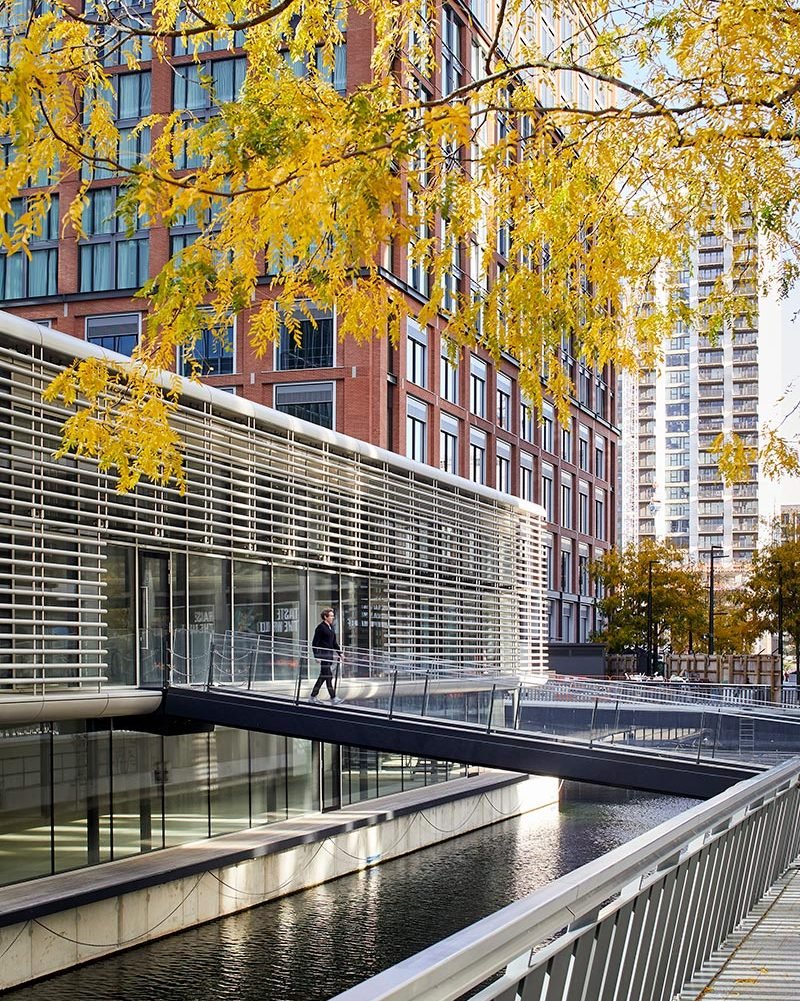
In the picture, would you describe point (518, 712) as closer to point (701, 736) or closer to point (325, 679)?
point (701, 736)

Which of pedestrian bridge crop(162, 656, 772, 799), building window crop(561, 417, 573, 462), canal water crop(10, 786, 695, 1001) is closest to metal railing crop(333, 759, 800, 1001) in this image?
pedestrian bridge crop(162, 656, 772, 799)

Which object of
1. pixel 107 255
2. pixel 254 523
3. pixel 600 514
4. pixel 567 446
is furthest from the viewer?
pixel 600 514

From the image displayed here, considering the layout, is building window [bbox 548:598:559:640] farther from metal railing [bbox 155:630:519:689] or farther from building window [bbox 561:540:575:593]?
metal railing [bbox 155:630:519:689]

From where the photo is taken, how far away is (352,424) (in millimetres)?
50688

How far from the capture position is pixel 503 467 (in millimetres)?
68125

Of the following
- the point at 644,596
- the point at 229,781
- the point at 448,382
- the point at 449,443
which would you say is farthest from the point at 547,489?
the point at 229,781

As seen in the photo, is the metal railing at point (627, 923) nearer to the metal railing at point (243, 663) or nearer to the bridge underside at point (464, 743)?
the bridge underside at point (464, 743)

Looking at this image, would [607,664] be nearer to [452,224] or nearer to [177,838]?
[177,838]

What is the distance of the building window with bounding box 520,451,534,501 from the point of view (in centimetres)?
7094

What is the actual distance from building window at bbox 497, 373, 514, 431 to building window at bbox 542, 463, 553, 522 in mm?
7731

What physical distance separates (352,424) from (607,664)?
39456 mm

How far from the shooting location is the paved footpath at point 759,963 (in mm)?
7465

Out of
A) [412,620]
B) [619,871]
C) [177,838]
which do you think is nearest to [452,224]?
[619,871]

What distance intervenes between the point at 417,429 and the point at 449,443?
14.8 feet
